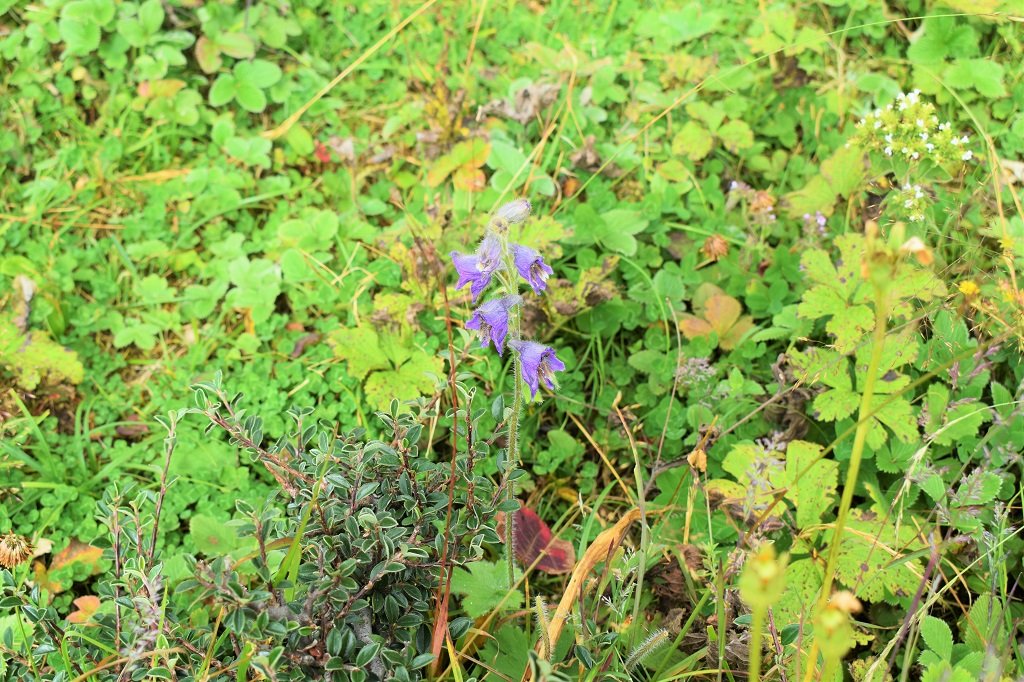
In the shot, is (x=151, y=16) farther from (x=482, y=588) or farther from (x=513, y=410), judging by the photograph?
(x=482, y=588)

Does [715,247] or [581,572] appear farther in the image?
[715,247]

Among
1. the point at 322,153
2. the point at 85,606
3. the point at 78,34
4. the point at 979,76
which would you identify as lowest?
the point at 85,606

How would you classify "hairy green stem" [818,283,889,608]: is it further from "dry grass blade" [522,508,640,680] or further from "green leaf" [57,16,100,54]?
"green leaf" [57,16,100,54]

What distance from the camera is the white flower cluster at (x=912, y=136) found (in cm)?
272

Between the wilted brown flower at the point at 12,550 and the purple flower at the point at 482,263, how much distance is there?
1300 millimetres

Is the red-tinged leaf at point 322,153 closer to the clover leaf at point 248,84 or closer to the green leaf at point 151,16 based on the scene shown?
the clover leaf at point 248,84

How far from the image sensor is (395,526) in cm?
185

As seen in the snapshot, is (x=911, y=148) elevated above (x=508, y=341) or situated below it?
above

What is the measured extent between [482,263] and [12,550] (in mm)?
1430

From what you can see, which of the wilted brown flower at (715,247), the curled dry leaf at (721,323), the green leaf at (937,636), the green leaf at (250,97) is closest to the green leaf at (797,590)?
the green leaf at (937,636)

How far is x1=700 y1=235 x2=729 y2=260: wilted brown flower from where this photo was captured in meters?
3.02

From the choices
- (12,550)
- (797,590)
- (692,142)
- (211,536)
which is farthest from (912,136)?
(12,550)

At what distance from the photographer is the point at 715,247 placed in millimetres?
3021

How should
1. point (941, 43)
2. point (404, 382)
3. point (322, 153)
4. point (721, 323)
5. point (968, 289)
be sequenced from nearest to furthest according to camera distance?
point (968, 289), point (404, 382), point (721, 323), point (941, 43), point (322, 153)
